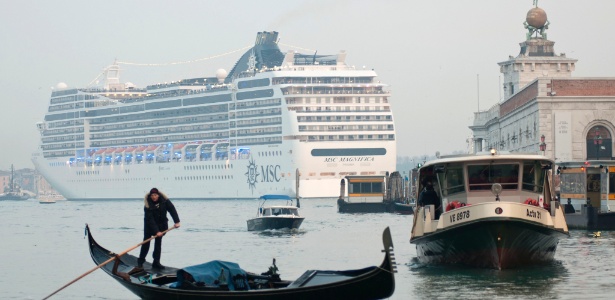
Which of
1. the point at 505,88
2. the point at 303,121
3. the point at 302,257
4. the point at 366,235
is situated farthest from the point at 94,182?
the point at 302,257

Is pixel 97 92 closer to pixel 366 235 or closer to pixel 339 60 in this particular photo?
pixel 339 60

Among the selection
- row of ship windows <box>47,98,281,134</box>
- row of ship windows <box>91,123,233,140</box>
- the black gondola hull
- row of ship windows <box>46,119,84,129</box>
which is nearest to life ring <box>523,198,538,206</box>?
the black gondola hull

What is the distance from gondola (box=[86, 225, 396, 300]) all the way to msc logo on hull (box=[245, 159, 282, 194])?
116 meters

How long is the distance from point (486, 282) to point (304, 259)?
1140cm

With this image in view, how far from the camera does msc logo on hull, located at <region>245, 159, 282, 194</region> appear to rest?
141875mm

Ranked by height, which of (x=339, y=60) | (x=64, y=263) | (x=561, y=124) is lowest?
(x=64, y=263)

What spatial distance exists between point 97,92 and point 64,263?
13351 cm

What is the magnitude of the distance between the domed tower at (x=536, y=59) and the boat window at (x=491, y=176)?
58.5 meters

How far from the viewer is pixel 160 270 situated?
84.2ft

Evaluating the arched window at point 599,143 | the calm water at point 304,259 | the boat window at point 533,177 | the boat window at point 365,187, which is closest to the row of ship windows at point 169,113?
the boat window at point 365,187

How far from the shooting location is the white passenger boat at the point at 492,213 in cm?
2905

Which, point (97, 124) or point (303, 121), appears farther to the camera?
point (97, 124)

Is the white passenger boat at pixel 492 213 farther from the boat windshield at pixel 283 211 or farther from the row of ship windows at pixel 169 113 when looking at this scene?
the row of ship windows at pixel 169 113

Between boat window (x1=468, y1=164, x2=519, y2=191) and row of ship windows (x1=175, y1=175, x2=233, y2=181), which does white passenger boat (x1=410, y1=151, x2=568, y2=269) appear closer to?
boat window (x1=468, y1=164, x2=519, y2=191)
